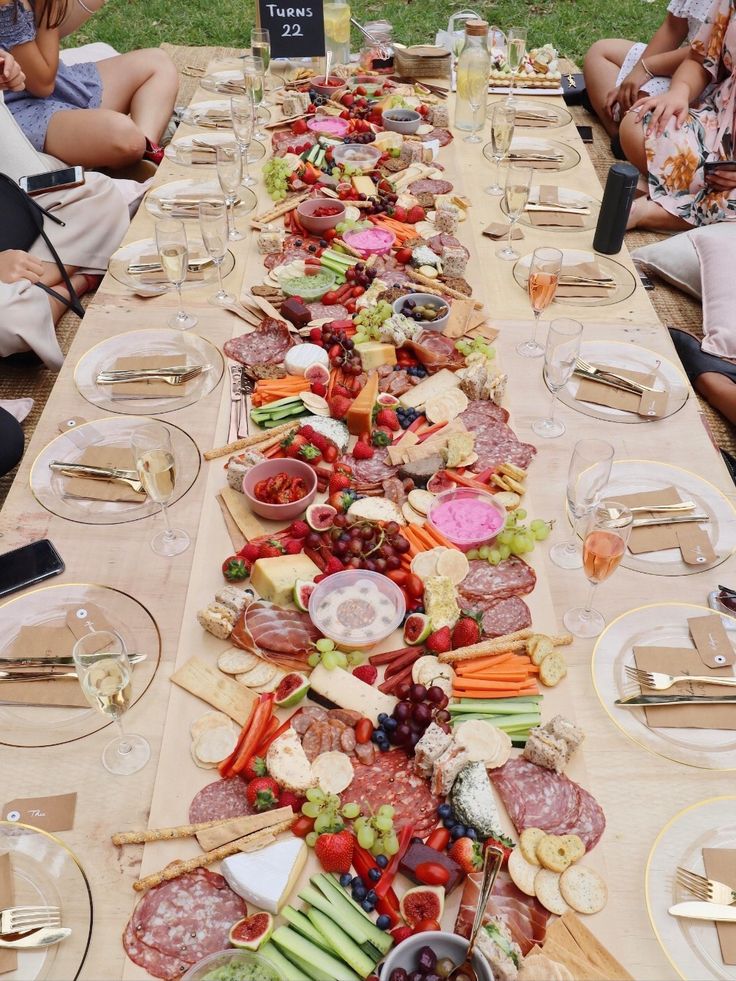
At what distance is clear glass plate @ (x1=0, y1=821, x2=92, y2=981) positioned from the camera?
1.14 metres

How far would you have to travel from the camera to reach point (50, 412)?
206cm

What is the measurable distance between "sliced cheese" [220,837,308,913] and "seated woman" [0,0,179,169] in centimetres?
354

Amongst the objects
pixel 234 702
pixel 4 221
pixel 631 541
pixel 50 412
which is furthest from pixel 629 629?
pixel 4 221

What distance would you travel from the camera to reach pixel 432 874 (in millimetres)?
1197

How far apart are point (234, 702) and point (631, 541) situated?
3.05ft

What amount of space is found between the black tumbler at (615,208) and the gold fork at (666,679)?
1727 mm

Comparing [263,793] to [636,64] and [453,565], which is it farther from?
[636,64]

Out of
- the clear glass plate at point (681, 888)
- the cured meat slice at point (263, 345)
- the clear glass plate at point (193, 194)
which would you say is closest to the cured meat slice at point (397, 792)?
the clear glass plate at point (681, 888)

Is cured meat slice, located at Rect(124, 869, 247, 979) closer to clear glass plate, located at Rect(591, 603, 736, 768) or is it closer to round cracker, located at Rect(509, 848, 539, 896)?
round cracker, located at Rect(509, 848, 539, 896)

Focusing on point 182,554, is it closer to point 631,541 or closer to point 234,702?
point 234,702

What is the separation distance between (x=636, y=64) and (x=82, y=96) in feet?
10.1

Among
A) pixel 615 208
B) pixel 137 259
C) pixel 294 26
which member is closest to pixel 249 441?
pixel 137 259

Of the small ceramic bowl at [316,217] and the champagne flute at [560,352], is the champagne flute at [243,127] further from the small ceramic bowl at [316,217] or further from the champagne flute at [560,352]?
the champagne flute at [560,352]

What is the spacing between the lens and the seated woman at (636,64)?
4.31 m
